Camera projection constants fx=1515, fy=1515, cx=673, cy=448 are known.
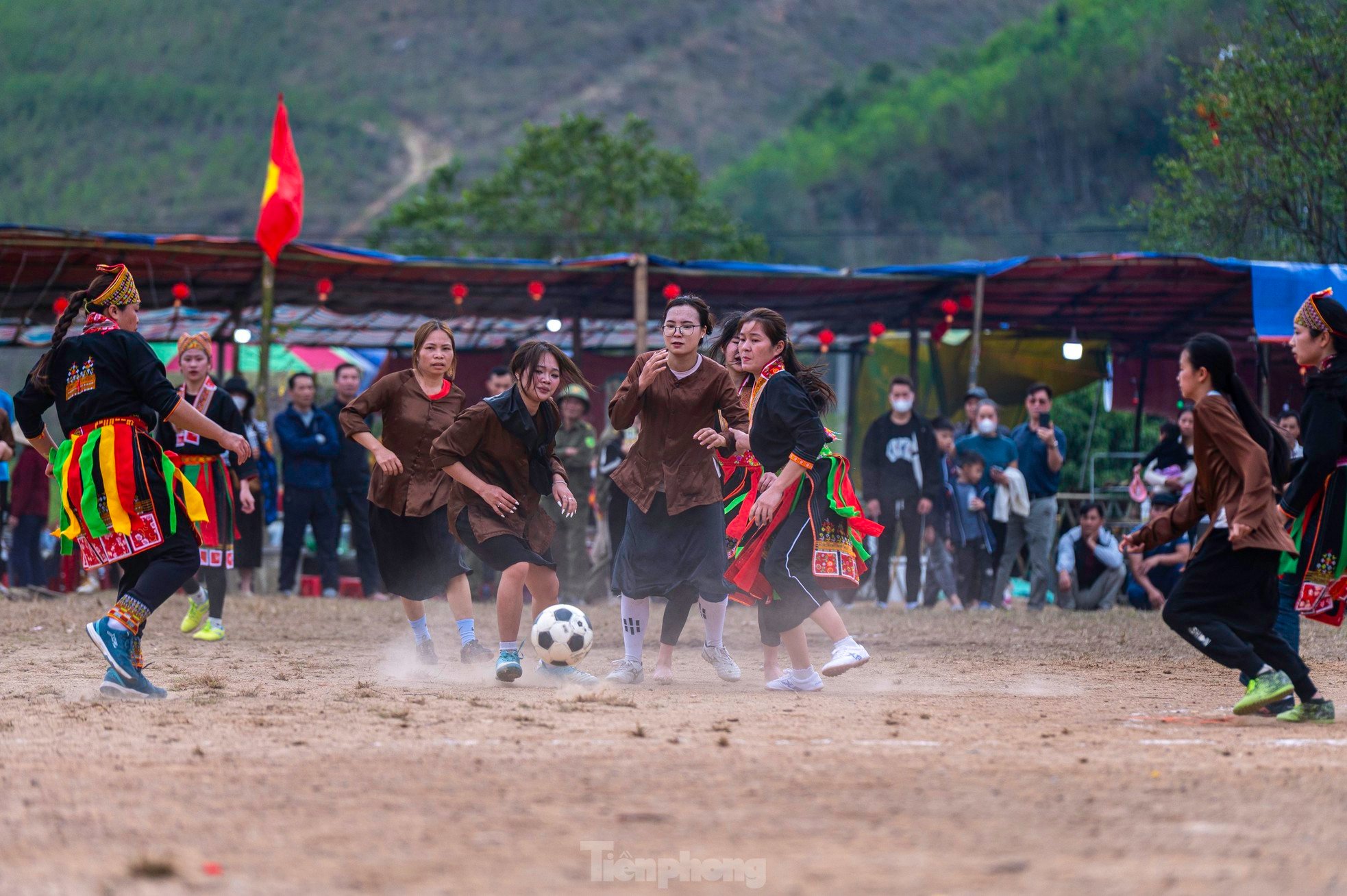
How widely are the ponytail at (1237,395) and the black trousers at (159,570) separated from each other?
4.39 metres

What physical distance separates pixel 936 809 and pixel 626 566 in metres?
3.42

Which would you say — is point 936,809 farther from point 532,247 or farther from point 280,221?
point 532,247

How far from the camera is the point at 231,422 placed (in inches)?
371

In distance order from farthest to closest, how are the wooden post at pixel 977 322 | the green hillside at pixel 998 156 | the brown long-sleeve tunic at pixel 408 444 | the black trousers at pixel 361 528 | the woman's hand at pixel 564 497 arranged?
1. the green hillside at pixel 998 156
2. the wooden post at pixel 977 322
3. the black trousers at pixel 361 528
4. the brown long-sleeve tunic at pixel 408 444
5. the woman's hand at pixel 564 497

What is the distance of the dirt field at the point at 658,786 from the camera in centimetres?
341

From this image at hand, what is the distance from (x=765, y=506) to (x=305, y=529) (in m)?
8.17

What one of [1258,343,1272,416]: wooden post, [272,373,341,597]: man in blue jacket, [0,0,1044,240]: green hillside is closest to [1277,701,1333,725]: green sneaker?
[272,373,341,597]: man in blue jacket

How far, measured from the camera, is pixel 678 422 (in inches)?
284

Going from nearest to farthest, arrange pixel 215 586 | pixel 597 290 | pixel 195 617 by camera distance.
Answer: pixel 215 586, pixel 195 617, pixel 597 290

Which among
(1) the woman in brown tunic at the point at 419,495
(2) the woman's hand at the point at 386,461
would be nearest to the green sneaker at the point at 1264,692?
(1) the woman in brown tunic at the point at 419,495

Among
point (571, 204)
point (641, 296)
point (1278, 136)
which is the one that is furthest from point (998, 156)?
point (641, 296)

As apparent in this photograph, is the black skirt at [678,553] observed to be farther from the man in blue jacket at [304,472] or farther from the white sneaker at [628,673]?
the man in blue jacket at [304,472]

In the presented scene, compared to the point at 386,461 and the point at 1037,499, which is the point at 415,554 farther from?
the point at 1037,499

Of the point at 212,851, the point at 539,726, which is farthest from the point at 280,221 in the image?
the point at 212,851
